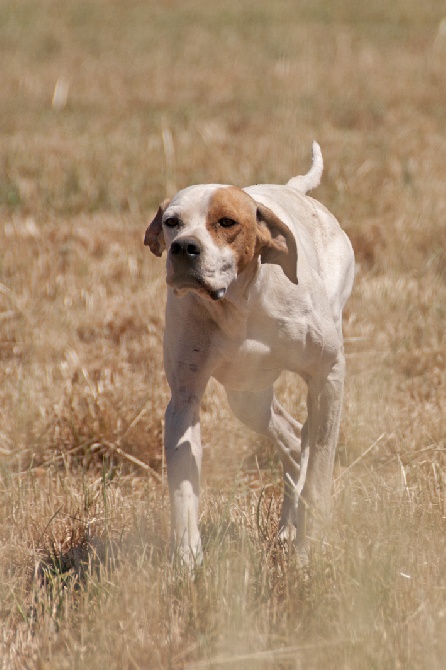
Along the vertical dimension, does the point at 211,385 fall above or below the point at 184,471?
below

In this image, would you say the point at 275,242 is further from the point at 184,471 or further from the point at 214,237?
the point at 184,471

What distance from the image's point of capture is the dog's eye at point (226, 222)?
10.8 feet

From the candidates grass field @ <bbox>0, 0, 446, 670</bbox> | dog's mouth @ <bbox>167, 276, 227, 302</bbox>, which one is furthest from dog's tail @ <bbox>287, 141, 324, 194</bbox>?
dog's mouth @ <bbox>167, 276, 227, 302</bbox>

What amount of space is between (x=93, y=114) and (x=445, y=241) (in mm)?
5444

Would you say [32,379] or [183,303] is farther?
[32,379]

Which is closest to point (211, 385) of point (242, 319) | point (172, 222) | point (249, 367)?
point (249, 367)

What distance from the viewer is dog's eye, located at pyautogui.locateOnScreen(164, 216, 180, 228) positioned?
131 inches

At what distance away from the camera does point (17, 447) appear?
16.3 ft

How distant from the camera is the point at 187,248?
3178mm

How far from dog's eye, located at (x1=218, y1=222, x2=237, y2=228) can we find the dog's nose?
16 centimetres

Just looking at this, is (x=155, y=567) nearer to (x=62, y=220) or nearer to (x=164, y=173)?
(x=62, y=220)

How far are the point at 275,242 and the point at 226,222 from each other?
25 centimetres

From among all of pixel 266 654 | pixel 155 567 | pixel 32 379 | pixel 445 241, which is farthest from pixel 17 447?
pixel 445 241

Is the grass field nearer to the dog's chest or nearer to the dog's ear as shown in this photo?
the dog's chest
